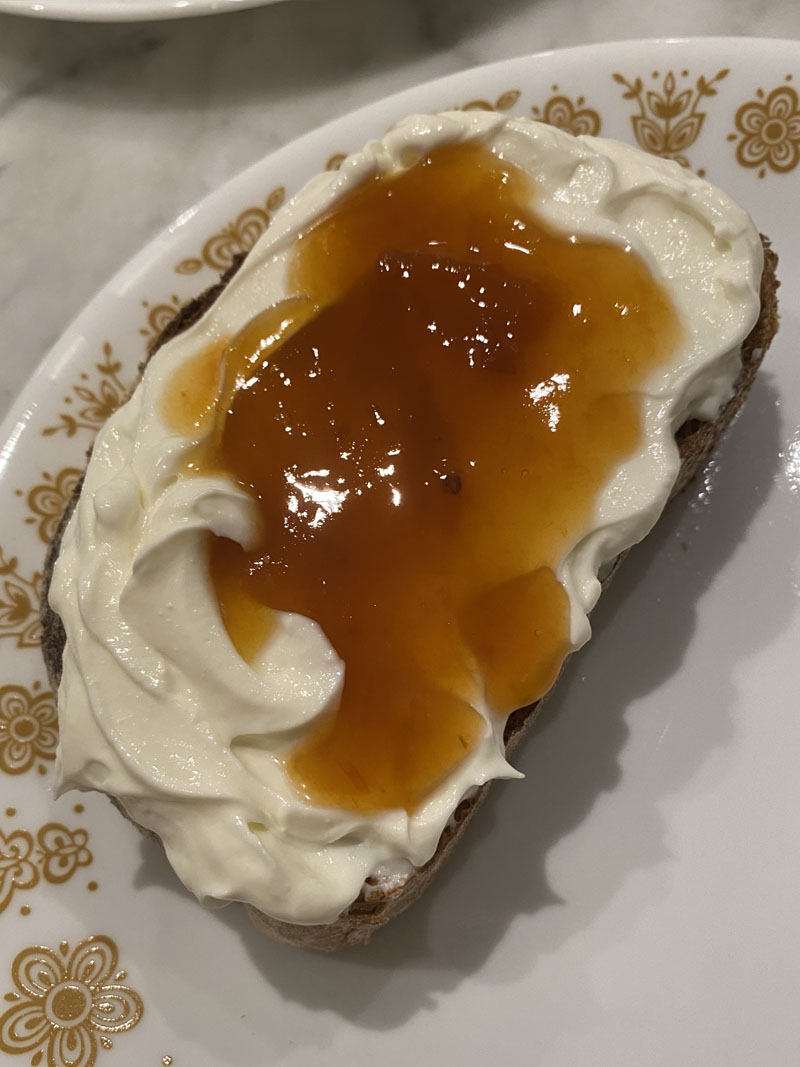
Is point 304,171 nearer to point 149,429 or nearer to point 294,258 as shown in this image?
point 294,258

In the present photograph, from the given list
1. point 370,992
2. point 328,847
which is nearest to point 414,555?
point 328,847

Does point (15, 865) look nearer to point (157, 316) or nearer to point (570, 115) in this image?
point (157, 316)

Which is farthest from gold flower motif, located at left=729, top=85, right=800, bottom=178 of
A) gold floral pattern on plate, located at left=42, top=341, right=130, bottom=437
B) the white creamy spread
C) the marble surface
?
gold floral pattern on plate, located at left=42, top=341, right=130, bottom=437

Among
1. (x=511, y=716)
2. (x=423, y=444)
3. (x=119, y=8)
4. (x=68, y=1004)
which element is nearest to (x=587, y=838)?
(x=511, y=716)

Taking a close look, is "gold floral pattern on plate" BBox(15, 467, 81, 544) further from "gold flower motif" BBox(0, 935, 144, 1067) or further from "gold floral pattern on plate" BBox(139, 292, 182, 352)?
"gold flower motif" BBox(0, 935, 144, 1067)

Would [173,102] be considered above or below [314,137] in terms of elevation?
above

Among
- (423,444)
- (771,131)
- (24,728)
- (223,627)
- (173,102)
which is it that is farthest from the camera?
(173,102)

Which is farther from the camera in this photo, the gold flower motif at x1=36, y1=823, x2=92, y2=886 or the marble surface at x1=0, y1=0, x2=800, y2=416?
the marble surface at x1=0, y1=0, x2=800, y2=416
